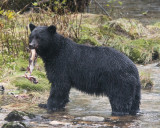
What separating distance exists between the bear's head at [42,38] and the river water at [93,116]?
1127 millimetres

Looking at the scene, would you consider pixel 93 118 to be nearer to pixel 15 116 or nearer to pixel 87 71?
pixel 87 71

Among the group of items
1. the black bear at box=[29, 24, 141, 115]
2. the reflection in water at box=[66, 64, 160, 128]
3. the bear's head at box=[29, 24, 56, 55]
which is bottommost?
the reflection in water at box=[66, 64, 160, 128]

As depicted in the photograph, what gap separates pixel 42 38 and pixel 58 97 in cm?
110

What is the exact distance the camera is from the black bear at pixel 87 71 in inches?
257

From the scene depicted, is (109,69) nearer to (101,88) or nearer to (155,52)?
(101,88)

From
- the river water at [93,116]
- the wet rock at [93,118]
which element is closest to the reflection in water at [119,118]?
the river water at [93,116]

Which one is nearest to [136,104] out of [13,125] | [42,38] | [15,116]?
[42,38]

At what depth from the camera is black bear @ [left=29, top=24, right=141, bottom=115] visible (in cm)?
652

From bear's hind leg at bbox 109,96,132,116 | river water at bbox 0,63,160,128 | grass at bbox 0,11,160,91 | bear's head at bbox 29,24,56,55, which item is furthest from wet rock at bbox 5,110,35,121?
grass at bbox 0,11,160,91

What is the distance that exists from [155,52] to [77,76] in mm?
5591

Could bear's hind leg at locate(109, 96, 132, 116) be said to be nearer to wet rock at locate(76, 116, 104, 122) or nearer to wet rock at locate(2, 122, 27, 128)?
wet rock at locate(76, 116, 104, 122)

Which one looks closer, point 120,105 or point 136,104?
point 120,105

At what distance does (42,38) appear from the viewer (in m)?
6.87

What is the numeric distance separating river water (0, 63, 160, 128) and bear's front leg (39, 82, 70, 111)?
15cm
